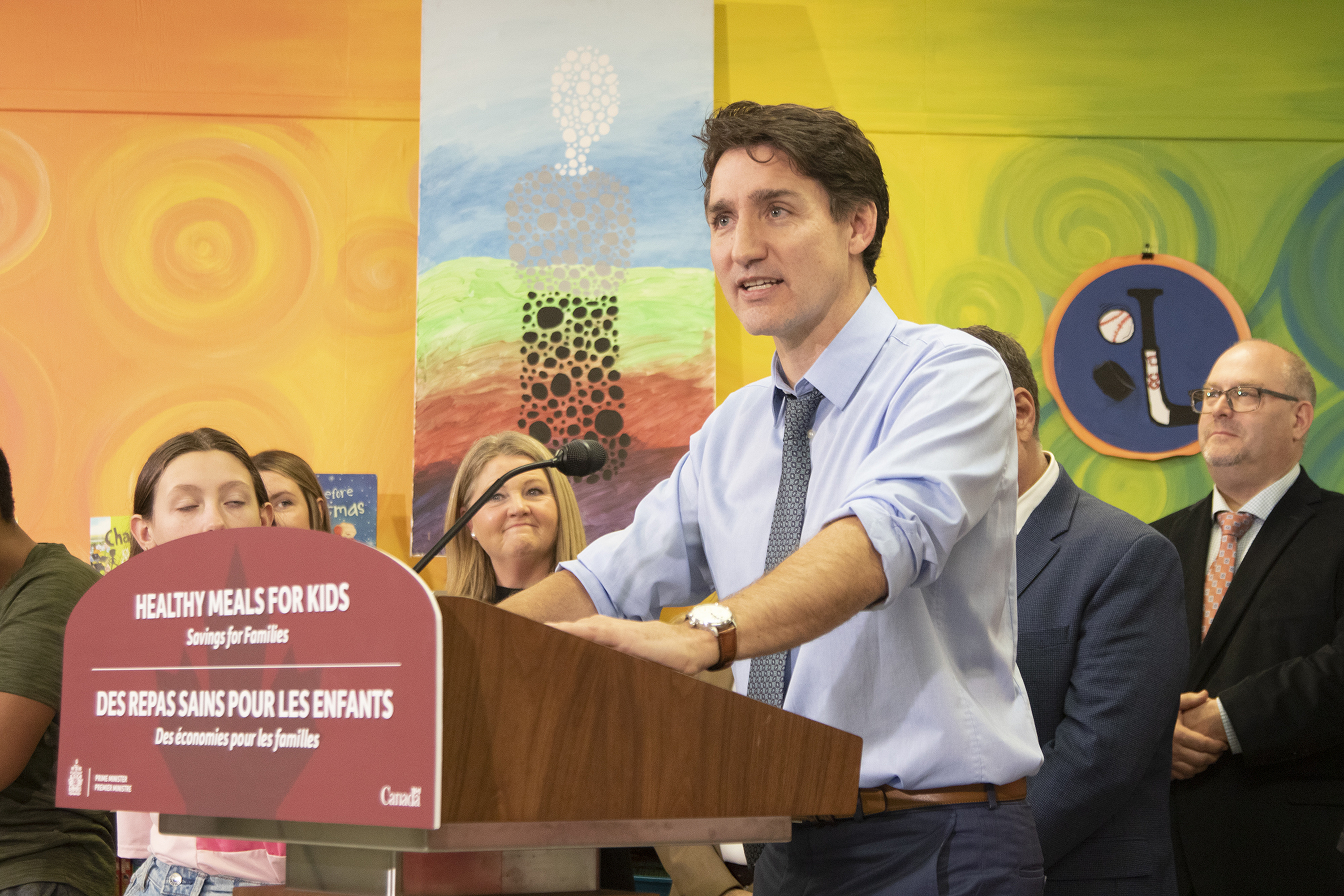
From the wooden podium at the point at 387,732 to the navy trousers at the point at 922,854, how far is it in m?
0.24

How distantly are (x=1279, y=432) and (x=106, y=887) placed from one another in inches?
116

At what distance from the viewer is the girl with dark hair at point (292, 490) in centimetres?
347

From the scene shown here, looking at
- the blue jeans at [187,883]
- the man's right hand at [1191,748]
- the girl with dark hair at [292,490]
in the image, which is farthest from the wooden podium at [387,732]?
the girl with dark hair at [292,490]

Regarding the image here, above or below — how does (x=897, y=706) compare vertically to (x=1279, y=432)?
below

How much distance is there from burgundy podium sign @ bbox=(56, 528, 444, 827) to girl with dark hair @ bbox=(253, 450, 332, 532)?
8.18ft

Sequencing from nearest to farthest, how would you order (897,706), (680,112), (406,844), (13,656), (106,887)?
(406,844) → (897,706) → (13,656) → (106,887) → (680,112)

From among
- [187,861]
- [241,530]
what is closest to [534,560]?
[187,861]

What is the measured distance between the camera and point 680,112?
3928 mm

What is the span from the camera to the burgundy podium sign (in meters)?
0.80

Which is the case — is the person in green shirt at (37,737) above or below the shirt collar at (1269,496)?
below

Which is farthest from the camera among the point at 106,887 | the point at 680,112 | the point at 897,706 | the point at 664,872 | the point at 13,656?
the point at 680,112

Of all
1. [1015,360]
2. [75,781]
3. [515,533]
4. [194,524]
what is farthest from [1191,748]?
[75,781]

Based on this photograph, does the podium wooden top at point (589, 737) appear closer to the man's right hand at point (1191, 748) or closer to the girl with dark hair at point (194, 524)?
the girl with dark hair at point (194, 524)

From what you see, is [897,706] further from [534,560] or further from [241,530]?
[534,560]
